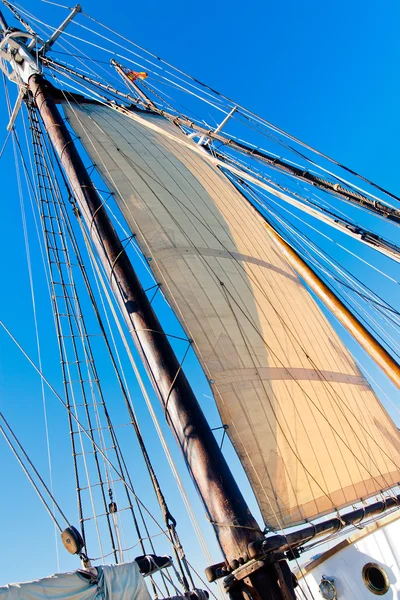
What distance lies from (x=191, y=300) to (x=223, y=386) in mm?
1392

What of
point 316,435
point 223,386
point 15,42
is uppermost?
point 15,42

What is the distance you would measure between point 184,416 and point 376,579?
11.6ft

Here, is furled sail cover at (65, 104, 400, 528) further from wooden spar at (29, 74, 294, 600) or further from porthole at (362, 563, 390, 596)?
porthole at (362, 563, 390, 596)

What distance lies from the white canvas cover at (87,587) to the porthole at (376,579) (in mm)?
3435

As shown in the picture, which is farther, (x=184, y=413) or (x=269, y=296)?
(x=269, y=296)

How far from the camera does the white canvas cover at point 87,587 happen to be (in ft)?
7.84

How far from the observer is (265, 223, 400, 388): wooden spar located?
5.10 m

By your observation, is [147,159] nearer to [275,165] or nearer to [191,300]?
[275,165]

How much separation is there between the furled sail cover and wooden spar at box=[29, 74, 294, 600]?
1.91 ft

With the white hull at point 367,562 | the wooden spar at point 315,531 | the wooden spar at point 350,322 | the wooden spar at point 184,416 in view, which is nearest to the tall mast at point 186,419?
the wooden spar at point 184,416

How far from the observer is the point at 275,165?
708 centimetres

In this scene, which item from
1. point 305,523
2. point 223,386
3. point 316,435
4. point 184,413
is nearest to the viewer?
point 184,413

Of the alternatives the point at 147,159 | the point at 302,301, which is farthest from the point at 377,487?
the point at 147,159

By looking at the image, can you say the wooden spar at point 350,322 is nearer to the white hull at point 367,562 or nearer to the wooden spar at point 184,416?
the white hull at point 367,562
